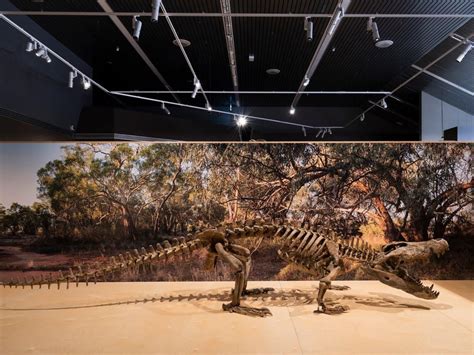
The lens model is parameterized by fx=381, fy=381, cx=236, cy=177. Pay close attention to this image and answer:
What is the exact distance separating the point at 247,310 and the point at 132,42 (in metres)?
4.29

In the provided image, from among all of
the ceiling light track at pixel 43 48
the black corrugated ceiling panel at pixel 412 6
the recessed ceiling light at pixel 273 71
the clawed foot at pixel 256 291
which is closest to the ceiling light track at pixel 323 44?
the black corrugated ceiling panel at pixel 412 6

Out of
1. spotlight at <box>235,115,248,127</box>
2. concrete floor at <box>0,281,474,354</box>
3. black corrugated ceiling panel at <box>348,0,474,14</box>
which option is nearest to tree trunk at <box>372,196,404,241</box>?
concrete floor at <box>0,281,474,354</box>

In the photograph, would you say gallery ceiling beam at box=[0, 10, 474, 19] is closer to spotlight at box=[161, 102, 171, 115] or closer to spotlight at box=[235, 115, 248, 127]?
spotlight at box=[161, 102, 171, 115]

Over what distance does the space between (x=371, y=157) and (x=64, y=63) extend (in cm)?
513

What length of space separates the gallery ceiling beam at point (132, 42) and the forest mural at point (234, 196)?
3.89ft

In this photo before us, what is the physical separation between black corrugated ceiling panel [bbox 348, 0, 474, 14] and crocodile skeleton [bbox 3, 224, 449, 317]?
123 inches

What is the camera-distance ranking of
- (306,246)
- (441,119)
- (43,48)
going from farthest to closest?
(441,119)
(43,48)
(306,246)

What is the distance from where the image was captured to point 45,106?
574cm

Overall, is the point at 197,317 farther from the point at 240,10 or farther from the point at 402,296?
the point at 240,10

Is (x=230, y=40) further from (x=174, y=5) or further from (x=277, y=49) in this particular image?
(x=174, y=5)

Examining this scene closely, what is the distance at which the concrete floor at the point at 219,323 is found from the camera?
3.56m

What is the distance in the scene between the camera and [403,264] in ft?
15.6

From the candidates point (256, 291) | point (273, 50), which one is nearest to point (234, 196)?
point (256, 291)

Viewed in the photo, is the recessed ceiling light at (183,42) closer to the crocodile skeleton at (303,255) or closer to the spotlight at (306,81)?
the spotlight at (306,81)
